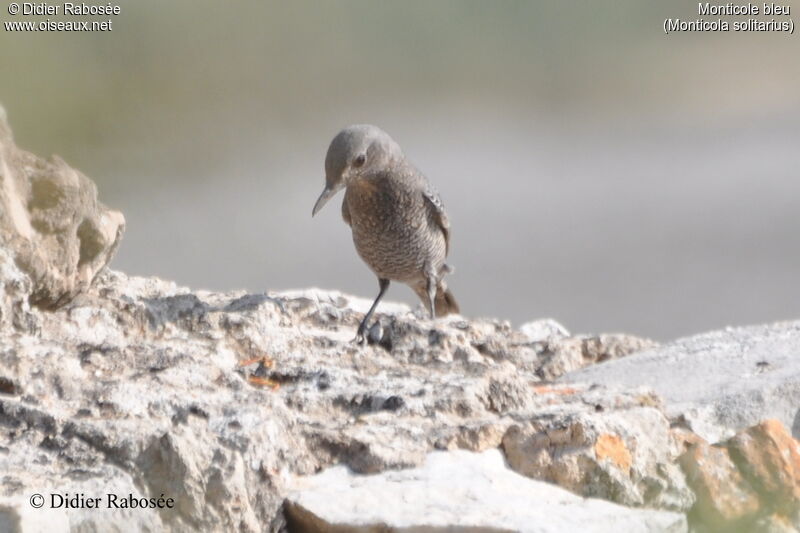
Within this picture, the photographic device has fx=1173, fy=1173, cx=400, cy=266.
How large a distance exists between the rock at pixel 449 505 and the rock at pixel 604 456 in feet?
0.21

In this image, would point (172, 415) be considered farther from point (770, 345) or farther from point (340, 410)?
point (770, 345)

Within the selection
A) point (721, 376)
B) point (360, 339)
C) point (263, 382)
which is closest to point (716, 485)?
point (721, 376)

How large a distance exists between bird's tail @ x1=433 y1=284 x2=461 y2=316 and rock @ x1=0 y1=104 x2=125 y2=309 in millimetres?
3400

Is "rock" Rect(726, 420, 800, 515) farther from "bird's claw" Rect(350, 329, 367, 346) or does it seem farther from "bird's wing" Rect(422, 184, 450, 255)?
"bird's wing" Rect(422, 184, 450, 255)

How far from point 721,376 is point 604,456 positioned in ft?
3.06

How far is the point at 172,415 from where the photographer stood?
7.60 ft

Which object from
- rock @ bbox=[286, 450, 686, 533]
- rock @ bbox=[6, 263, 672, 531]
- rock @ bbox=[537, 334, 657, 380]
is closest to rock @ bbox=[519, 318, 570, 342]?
rock @ bbox=[537, 334, 657, 380]

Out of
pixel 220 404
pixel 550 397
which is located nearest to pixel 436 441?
pixel 220 404

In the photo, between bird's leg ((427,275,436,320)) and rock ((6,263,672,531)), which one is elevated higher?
bird's leg ((427,275,436,320))

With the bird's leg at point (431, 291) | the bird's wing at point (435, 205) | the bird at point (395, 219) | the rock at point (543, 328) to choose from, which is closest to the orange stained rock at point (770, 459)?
the rock at point (543, 328)

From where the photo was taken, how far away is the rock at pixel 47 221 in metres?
2.62

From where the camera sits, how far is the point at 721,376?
10.4ft

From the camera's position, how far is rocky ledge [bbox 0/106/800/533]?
204 cm

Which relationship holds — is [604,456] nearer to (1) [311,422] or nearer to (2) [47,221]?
(1) [311,422]
